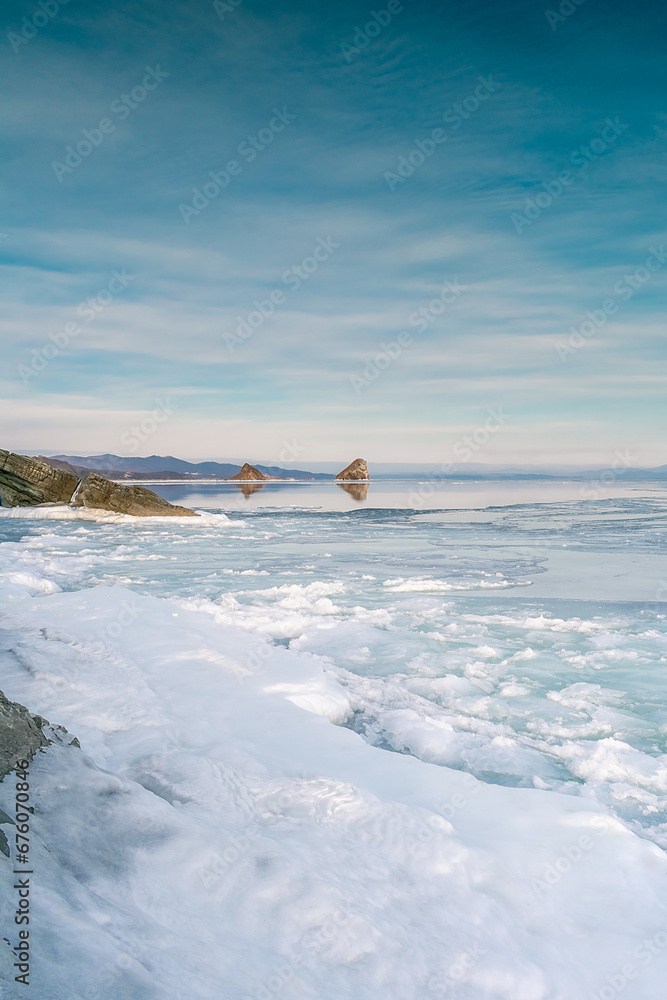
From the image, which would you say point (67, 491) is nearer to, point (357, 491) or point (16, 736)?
point (16, 736)

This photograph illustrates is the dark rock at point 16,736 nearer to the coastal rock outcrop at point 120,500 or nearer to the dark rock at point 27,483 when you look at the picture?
the coastal rock outcrop at point 120,500

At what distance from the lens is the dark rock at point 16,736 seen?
2.73m

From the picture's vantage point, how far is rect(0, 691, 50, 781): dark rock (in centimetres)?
273

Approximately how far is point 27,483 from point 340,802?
3053 cm

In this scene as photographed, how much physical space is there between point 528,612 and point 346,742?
5.43m

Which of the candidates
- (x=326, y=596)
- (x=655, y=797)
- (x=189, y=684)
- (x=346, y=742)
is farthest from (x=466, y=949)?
(x=326, y=596)

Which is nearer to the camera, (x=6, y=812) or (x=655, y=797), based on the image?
(x=6, y=812)

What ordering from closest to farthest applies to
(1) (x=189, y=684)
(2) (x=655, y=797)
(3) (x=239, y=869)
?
(3) (x=239, y=869) < (2) (x=655, y=797) < (1) (x=189, y=684)

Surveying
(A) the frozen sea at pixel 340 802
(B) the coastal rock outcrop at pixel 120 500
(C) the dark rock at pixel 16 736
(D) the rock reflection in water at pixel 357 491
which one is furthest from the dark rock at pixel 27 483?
(C) the dark rock at pixel 16 736

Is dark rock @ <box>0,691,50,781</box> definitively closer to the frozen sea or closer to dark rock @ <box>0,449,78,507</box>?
the frozen sea

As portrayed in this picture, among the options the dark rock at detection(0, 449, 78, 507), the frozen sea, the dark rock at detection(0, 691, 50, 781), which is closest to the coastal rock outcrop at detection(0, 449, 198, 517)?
the dark rock at detection(0, 449, 78, 507)

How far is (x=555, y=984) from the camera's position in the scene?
91.0 inches

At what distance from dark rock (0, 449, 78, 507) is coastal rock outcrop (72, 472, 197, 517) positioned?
187cm

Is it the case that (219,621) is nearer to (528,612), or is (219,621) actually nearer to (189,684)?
(189,684)
